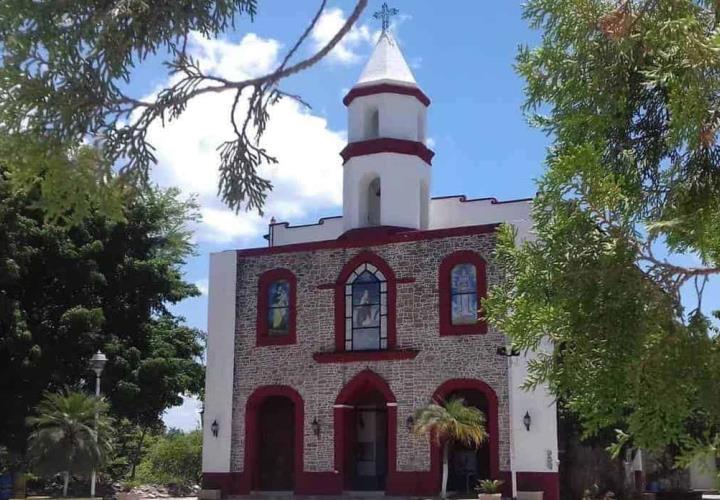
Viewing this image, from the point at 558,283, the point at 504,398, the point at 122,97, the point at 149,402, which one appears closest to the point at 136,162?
the point at 122,97

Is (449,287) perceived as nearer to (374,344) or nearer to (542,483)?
(374,344)

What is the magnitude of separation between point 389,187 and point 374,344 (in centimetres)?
445

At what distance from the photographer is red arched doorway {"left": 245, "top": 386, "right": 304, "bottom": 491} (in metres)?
25.6

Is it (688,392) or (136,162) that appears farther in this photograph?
(688,392)

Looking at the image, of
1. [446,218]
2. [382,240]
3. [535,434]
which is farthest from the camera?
[446,218]

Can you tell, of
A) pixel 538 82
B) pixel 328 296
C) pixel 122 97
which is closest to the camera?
pixel 122 97

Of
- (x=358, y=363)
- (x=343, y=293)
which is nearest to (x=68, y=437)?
(x=358, y=363)

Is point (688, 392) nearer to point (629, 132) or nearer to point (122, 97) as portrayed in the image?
point (629, 132)

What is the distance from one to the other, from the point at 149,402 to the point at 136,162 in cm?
2188

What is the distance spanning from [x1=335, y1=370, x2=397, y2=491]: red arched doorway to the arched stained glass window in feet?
2.92

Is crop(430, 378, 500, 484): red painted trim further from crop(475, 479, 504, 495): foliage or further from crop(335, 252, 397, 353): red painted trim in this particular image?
crop(335, 252, 397, 353): red painted trim

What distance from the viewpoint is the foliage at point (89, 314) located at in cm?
2595

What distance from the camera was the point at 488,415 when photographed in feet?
77.8

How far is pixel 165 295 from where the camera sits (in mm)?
30500
